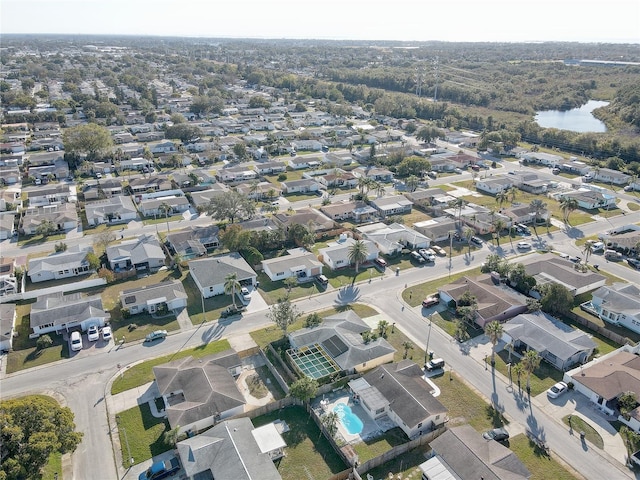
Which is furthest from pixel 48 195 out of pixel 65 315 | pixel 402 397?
pixel 402 397

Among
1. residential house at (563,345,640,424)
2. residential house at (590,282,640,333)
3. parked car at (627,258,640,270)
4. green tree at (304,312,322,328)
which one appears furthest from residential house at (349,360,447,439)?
parked car at (627,258,640,270)

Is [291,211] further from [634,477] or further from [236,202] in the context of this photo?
[634,477]

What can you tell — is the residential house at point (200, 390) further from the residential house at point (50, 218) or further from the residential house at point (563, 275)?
the residential house at point (50, 218)

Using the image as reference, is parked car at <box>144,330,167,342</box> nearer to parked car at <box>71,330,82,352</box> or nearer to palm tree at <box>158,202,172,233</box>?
parked car at <box>71,330,82,352</box>

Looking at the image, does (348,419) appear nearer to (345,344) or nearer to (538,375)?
(345,344)

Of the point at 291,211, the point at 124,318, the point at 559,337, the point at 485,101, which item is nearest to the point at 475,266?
the point at 559,337

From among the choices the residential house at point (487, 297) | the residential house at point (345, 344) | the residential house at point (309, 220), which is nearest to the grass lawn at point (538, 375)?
the residential house at point (487, 297)
